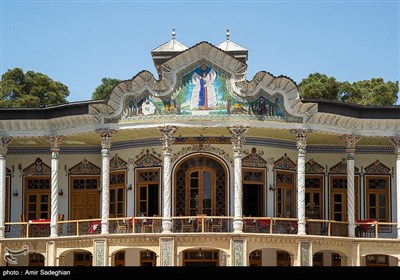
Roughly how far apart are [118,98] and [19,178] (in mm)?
6401

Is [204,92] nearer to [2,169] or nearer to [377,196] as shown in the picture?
[2,169]

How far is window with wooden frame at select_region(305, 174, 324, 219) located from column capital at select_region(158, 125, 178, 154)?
21.5 feet

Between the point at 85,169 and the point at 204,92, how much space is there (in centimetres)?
664

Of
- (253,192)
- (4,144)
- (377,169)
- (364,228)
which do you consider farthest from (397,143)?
(4,144)

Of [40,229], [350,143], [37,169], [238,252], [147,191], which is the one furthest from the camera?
[37,169]

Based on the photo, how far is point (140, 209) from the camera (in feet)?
107

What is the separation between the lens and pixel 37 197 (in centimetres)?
3447

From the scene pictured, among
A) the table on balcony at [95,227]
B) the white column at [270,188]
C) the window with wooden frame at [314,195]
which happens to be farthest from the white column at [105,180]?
the window with wooden frame at [314,195]

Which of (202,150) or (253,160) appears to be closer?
(202,150)

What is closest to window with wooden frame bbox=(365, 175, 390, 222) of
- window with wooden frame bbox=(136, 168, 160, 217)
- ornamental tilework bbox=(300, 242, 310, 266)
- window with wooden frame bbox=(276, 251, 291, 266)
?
window with wooden frame bbox=(276, 251, 291, 266)

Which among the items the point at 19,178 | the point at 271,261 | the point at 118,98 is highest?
the point at 118,98

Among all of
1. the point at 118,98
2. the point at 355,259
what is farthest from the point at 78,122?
the point at 355,259

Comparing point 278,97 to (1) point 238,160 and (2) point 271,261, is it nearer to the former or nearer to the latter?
(1) point 238,160
